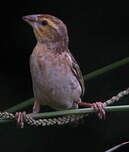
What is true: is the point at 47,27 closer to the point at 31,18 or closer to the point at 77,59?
the point at 31,18

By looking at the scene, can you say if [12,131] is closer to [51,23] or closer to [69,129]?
[69,129]

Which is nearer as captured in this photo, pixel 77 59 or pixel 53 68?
pixel 53 68

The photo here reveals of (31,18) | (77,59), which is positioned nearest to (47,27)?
(31,18)

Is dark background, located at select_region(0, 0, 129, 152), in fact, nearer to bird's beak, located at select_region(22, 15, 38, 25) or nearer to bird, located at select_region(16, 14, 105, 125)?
bird, located at select_region(16, 14, 105, 125)

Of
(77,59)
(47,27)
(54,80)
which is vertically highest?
(77,59)

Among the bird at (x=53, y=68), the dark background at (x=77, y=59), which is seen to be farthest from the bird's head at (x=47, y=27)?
the dark background at (x=77, y=59)

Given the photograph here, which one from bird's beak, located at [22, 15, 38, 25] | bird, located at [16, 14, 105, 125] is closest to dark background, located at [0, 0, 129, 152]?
bird, located at [16, 14, 105, 125]

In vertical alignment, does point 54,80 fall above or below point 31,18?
below
